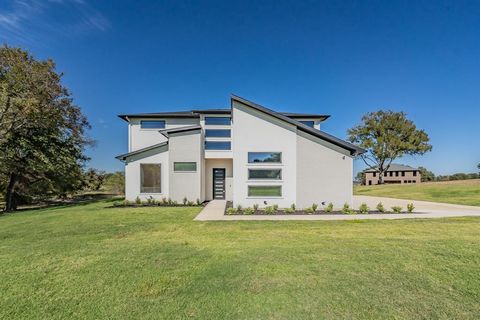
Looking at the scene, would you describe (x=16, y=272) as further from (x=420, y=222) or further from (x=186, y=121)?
(x=186, y=121)

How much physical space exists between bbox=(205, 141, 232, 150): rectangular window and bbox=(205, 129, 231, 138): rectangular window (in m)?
0.47

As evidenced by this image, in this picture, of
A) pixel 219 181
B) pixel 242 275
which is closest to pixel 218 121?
pixel 219 181

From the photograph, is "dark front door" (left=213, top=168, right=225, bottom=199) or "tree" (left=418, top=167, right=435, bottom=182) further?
"tree" (left=418, top=167, right=435, bottom=182)

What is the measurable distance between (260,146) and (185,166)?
571cm

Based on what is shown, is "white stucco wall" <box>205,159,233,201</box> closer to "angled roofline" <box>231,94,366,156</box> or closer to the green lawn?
"angled roofline" <box>231,94,366,156</box>

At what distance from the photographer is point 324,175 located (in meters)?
12.7

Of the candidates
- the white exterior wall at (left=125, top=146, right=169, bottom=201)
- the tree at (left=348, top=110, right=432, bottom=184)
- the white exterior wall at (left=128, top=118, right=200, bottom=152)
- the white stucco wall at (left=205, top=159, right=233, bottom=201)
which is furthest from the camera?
the tree at (left=348, top=110, right=432, bottom=184)

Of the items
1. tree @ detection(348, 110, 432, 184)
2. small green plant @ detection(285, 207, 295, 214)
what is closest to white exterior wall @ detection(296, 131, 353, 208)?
small green plant @ detection(285, 207, 295, 214)

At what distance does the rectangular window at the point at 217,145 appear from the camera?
685 inches

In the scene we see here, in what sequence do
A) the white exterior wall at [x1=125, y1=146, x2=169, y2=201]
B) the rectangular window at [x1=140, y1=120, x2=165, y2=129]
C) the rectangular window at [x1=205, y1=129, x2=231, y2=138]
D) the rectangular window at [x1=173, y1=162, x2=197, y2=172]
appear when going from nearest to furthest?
the rectangular window at [x1=173, y1=162, x2=197, y2=172]
the white exterior wall at [x1=125, y1=146, x2=169, y2=201]
the rectangular window at [x1=205, y1=129, x2=231, y2=138]
the rectangular window at [x1=140, y1=120, x2=165, y2=129]

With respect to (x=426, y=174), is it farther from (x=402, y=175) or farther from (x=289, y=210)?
(x=289, y=210)

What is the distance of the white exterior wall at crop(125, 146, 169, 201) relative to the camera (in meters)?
16.1

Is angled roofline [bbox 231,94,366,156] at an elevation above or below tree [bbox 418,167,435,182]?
above

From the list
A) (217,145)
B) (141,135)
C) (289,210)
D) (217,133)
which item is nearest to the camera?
(289,210)
